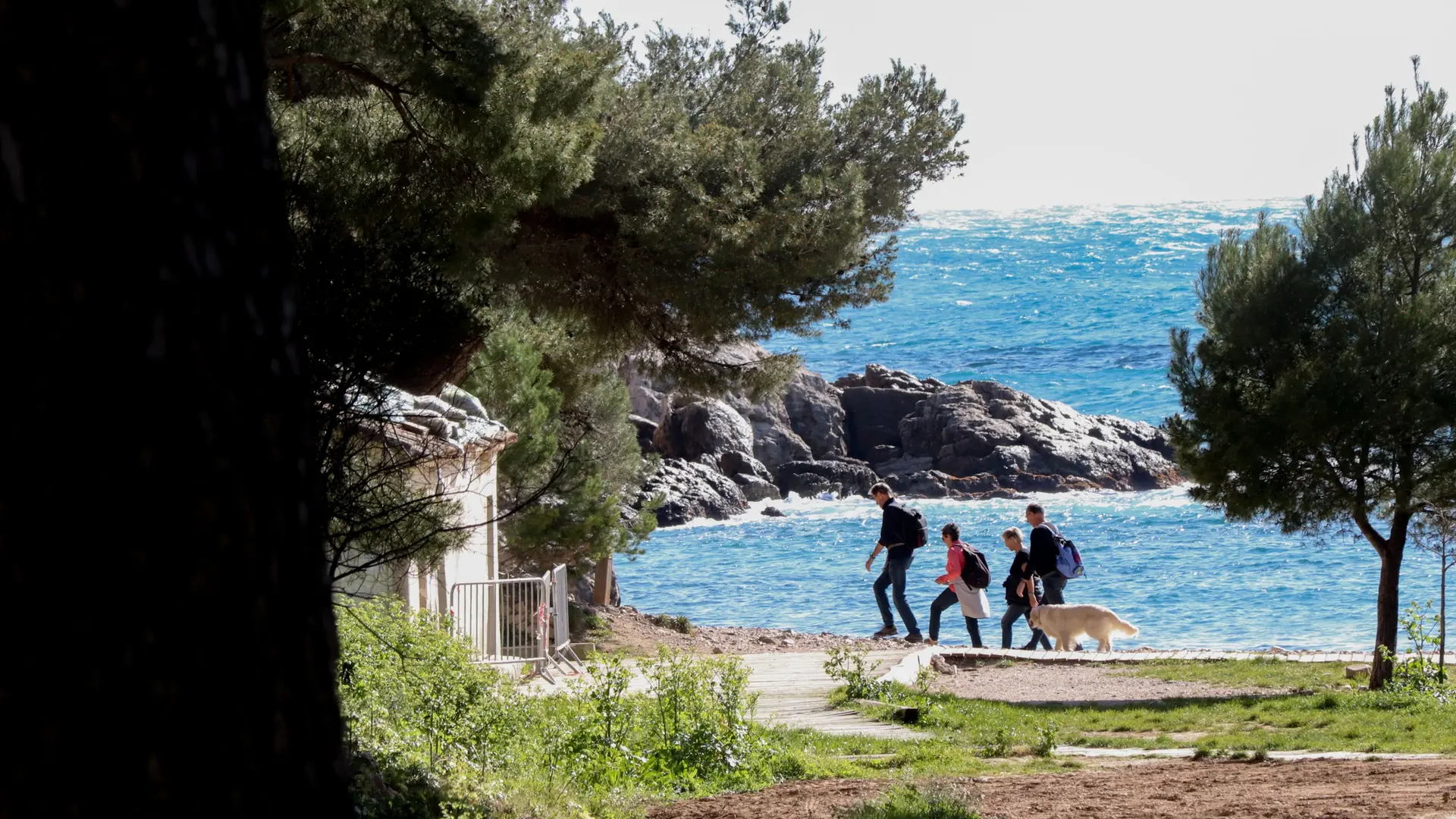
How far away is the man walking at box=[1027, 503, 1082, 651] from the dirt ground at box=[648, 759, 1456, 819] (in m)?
8.92

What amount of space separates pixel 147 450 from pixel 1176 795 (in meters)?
6.33

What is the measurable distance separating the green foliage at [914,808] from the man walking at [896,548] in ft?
36.1

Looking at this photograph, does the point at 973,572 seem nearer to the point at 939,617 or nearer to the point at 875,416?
the point at 939,617

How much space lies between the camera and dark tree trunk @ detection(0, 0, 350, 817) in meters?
1.60

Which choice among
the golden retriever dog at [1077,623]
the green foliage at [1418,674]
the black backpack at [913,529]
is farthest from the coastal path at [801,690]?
the green foliage at [1418,674]

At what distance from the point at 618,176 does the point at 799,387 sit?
44.5 meters

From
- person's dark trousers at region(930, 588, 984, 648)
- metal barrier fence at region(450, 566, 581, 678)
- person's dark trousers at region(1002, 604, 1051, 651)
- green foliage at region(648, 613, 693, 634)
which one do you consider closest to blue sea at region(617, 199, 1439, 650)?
person's dark trousers at region(1002, 604, 1051, 651)

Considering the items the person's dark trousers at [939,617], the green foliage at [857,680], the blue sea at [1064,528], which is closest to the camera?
the green foliage at [857,680]

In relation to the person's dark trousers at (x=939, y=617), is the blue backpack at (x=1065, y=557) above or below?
above

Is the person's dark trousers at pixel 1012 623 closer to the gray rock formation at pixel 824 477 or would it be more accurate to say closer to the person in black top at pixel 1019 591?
the person in black top at pixel 1019 591

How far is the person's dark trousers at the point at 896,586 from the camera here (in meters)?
18.4

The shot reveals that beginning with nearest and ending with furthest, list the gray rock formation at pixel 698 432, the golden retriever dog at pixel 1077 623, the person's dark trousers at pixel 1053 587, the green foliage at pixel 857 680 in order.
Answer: the green foliage at pixel 857 680 → the golden retriever dog at pixel 1077 623 → the person's dark trousers at pixel 1053 587 → the gray rock formation at pixel 698 432

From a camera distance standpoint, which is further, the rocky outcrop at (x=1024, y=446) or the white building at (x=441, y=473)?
the rocky outcrop at (x=1024, y=446)

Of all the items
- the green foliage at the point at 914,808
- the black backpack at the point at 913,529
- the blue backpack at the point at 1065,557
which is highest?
the black backpack at the point at 913,529
